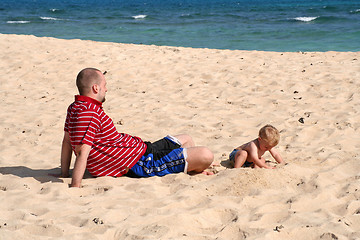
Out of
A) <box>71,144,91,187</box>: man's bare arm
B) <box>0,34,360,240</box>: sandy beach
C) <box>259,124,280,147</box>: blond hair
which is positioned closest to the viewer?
<box>0,34,360,240</box>: sandy beach

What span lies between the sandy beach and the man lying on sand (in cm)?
12

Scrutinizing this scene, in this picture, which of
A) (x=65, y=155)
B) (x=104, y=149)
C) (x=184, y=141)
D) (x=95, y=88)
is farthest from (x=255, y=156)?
(x=65, y=155)

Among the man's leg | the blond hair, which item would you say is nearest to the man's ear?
the man's leg

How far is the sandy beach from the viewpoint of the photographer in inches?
114

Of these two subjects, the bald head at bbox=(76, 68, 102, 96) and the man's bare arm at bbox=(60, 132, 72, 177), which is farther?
the man's bare arm at bbox=(60, 132, 72, 177)

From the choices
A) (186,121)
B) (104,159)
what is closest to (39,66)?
(186,121)

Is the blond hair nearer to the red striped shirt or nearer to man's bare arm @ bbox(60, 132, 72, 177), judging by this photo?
the red striped shirt

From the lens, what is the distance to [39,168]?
4.14 meters

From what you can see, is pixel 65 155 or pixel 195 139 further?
pixel 195 139

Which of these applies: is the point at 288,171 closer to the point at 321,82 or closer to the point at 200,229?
the point at 200,229

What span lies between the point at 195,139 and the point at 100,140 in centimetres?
162

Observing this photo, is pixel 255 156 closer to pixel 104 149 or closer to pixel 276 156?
pixel 276 156

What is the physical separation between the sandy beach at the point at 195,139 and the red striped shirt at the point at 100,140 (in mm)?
134

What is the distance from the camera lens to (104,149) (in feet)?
11.9
